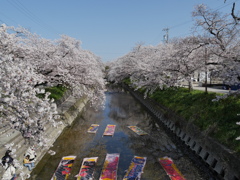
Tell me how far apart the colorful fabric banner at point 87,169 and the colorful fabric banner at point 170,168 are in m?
4.33

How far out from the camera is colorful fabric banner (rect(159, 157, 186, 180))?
10.3 metres

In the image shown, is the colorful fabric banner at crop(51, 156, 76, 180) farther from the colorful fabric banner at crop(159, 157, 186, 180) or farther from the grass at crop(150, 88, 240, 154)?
the grass at crop(150, 88, 240, 154)

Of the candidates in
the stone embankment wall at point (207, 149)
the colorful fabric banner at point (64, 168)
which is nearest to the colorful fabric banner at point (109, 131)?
the colorful fabric banner at point (64, 168)

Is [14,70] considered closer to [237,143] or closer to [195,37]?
[237,143]

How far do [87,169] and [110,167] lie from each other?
1.36m

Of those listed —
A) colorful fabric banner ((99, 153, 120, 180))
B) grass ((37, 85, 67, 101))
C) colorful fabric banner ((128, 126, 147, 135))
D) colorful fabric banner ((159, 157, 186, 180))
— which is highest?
grass ((37, 85, 67, 101))

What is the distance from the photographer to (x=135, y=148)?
14375 mm

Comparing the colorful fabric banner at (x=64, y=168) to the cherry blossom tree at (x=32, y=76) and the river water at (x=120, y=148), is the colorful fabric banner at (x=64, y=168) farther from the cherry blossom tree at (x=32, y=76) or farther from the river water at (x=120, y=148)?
the cherry blossom tree at (x=32, y=76)

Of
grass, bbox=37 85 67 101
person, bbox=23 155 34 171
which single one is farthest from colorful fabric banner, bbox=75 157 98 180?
→ grass, bbox=37 85 67 101

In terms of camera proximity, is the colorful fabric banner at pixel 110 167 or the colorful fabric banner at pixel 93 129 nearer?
the colorful fabric banner at pixel 110 167

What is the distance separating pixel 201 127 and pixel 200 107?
2.93 metres

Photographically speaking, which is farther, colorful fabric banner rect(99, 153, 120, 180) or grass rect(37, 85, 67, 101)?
grass rect(37, 85, 67, 101)

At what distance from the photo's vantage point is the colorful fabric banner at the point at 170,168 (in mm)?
10283

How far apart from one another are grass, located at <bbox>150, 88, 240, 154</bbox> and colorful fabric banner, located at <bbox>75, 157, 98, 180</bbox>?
304 inches
